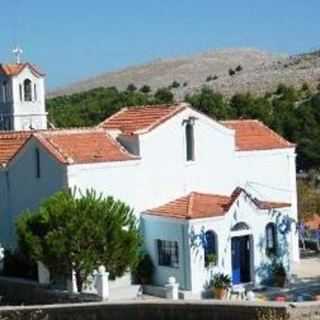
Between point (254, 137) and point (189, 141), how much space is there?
13.9 feet

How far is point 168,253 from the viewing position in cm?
3030

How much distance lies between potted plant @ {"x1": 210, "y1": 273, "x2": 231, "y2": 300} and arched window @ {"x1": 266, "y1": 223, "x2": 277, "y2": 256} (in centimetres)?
226

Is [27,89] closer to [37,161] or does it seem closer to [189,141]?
[37,161]

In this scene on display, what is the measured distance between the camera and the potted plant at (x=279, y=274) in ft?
101

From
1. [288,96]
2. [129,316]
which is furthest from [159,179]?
[288,96]

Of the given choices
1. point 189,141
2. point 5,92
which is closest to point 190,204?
point 189,141

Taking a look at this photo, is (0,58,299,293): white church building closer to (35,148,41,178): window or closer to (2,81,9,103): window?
(35,148,41,178): window

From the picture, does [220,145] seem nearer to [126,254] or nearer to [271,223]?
[271,223]

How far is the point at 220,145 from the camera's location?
108 ft

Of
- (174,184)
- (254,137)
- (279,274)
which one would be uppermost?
(254,137)

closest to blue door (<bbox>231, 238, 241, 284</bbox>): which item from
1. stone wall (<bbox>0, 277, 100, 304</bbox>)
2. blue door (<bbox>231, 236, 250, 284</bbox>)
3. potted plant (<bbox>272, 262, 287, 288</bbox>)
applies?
blue door (<bbox>231, 236, 250, 284</bbox>)

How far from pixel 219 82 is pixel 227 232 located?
10001cm

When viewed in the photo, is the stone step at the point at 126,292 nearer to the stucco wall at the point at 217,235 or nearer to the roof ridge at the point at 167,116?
the stucco wall at the point at 217,235

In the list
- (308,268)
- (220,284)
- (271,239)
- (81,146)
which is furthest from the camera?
(308,268)
